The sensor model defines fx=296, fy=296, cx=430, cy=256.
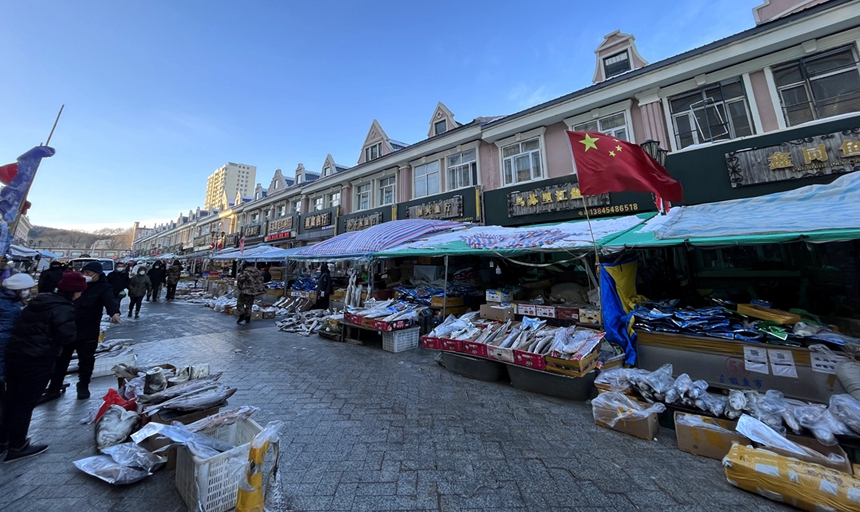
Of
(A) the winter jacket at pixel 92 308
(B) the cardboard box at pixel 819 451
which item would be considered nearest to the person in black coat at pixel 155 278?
(A) the winter jacket at pixel 92 308

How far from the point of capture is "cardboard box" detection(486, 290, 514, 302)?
7266 mm

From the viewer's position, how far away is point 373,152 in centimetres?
1941

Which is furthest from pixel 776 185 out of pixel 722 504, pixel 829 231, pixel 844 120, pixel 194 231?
pixel 194 231

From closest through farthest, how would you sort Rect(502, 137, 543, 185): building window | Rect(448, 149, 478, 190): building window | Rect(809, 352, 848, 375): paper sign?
Rect(809, 352, 848, 375): paper sign < Rect(502, 137, 543, 185): building window < Rect(448, 149, 478, 190): building window

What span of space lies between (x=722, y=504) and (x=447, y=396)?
10.1ft

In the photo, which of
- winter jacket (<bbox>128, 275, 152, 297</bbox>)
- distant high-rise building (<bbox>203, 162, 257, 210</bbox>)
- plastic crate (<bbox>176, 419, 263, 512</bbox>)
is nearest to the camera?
plastic crate (<bbox>176, 419, 263, 512</bbox>)

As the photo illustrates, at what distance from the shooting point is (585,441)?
337 cm

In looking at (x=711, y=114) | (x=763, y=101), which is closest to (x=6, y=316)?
(x=711, y=114)

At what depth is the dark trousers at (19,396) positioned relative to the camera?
3.05 metres

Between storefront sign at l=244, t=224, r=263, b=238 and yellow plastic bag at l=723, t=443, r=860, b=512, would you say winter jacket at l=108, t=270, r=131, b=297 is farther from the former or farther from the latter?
yellow plastic bag at l=723, t=443, r=860, b=512

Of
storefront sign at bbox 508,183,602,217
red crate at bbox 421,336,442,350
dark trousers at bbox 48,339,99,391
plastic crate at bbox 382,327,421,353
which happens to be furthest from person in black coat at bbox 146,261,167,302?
storefront sign at bbox 508,183,602,217

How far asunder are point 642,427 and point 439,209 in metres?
11.7

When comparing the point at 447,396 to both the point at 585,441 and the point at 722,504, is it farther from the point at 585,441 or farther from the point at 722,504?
the point at 722,504

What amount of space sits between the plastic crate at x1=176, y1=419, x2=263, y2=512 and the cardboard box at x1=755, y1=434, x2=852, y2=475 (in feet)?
15.4
